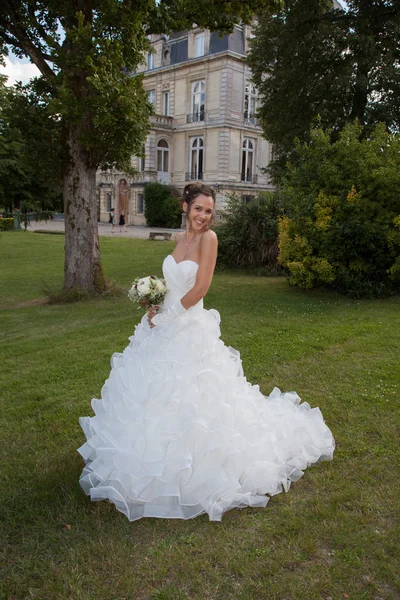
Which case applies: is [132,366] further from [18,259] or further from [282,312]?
[18,259]

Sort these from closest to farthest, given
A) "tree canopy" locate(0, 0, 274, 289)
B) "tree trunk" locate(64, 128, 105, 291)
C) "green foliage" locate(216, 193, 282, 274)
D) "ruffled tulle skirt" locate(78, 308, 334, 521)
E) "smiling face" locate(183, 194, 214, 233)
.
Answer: "ruffled tulle skirt" locate(78, 308, 334, 521)
"smiling face" locate(183, 194, 214, 233)
"tree canopy" locate(0, 0, 274, 289)
"tree trunk" locate(64, 128, 105, 291)
"green foliage" locate(216, 193, 282, 274)

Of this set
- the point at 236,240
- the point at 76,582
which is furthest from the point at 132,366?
the point at 236,240

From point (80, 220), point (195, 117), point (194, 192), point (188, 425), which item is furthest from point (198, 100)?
point (188, 425)

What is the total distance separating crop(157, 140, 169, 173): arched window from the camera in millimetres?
43156

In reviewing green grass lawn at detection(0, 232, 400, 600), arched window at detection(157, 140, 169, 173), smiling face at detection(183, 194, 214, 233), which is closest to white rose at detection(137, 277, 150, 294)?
smiling face at detection(183, 194, 214, 233)

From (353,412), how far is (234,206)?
12.2 metres

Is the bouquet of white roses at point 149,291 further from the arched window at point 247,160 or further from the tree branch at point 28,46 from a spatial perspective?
the arched window at point 247,160

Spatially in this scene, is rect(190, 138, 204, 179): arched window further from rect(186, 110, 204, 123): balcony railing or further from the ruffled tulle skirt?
the ruffled tulle skirt

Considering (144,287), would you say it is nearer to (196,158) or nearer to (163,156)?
(196,158)

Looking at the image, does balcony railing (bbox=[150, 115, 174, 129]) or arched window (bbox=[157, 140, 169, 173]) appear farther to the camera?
arched window (bbox=[157, 140, 169, 173])

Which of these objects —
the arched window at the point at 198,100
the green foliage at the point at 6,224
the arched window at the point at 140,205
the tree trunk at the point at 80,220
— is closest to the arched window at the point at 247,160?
the arched window at the point at 198,100

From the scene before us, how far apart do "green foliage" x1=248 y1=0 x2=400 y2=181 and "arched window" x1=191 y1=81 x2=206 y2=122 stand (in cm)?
2237

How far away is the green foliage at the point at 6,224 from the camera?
36125 millimetres

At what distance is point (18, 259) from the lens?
779 inches
